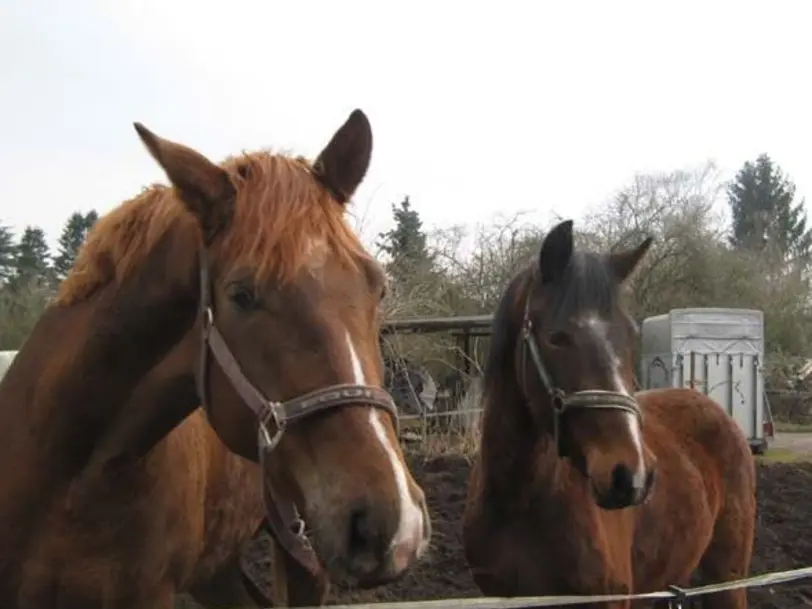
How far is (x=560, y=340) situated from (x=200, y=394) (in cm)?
196

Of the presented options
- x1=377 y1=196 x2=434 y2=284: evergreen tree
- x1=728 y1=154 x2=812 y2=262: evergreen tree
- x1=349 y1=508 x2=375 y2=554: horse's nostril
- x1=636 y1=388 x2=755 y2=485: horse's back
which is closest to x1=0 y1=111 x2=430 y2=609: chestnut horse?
x1=349 y1=508 x2=375 y2=554: horse's nostril

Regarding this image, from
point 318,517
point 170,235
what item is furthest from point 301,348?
point 170,235

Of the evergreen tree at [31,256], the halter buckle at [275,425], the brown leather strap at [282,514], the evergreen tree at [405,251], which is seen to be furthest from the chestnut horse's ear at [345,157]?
the evergreen tree at [31,256]

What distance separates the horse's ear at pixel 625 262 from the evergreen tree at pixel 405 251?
10.7m

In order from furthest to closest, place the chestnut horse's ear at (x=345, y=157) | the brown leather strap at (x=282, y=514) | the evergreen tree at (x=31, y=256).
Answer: the evergreen tree at (x=31, y=256), the chestnut horse's ear at (x=345, y=157), the brown leather strap at (x=282, y=514)

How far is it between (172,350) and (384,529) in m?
1.07

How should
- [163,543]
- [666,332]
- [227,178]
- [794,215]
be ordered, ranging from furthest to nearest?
[794,215], [666,332], [163,543], [227,178]

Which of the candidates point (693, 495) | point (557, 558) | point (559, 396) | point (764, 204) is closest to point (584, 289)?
point (559, 396)

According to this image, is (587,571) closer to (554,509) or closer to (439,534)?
(554,509)

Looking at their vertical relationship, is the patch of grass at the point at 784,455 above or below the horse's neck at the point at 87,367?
below

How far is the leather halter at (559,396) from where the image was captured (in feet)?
12.2

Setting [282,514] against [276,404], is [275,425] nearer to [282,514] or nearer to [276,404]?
[276,404]

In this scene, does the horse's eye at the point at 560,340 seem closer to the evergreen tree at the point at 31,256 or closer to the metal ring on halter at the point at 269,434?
the metal ring on halter at the point at 269,434

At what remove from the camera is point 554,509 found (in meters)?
4.05
